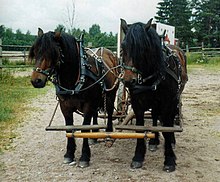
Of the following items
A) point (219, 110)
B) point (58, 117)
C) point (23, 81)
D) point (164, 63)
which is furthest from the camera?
point (23, 81)

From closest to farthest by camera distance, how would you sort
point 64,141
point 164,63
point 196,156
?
point 164,63 < point 196,156 < point 64,141

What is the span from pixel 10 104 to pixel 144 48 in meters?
5.88

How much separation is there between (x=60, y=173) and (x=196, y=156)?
1943 millimetres

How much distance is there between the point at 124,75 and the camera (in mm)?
3512

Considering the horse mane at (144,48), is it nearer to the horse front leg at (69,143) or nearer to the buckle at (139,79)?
the buckle at (139,79)

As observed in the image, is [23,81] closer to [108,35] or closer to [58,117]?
[58,117]

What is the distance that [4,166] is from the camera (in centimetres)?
437

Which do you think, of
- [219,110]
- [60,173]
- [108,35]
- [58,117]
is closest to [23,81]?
[58,117]

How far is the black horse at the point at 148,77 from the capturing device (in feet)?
11.6

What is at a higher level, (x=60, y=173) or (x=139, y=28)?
(x=139, y=28)

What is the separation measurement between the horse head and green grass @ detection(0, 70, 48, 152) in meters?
1.90

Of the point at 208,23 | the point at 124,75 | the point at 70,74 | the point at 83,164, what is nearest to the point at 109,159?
the point at 83,164

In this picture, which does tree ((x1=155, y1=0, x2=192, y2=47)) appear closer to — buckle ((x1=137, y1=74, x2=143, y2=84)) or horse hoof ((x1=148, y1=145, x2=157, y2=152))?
horse hoof ((x1=148, y1=145, x2=157, y2=152))

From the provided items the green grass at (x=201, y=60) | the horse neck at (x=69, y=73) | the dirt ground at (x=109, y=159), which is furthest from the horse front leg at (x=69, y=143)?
the green grass at (x=201, y=60)
